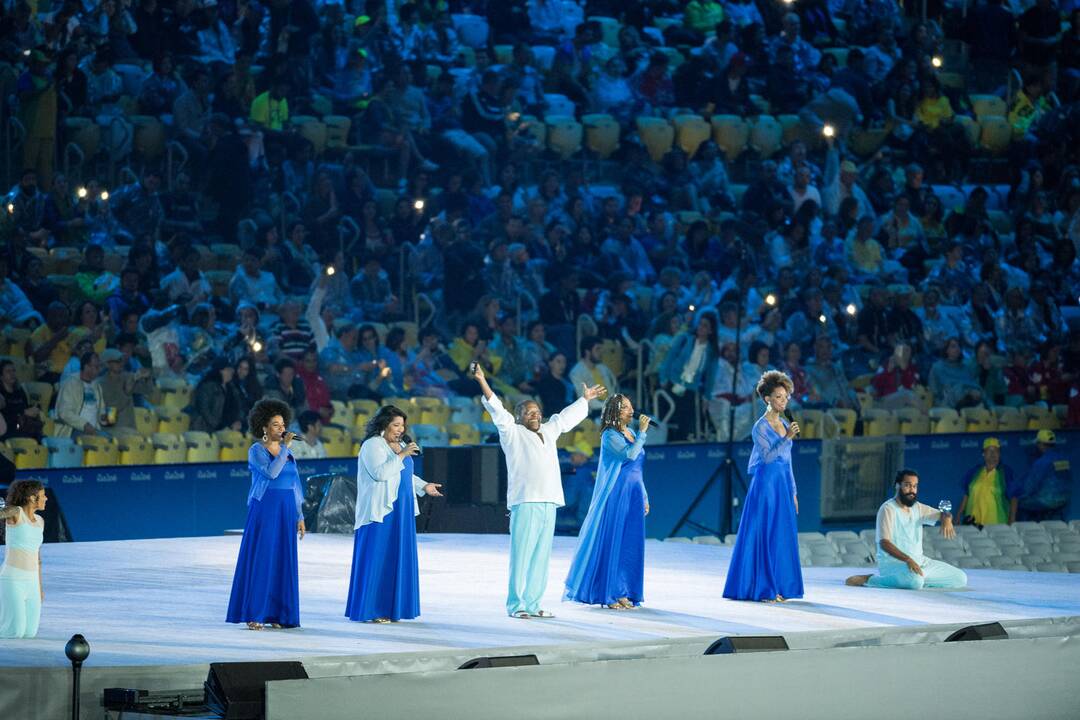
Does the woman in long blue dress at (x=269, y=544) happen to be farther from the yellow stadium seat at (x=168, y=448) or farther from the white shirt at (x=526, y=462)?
the yellow stadium seat at (x=168, y=448)

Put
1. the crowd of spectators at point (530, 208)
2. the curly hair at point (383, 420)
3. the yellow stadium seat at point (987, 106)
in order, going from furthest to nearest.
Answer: the yellow stadium seat at point (987, 106), the crowd of spectators at point (530, 208), the curly hair at point (383, 420)

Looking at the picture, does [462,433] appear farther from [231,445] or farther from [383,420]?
[383,420]

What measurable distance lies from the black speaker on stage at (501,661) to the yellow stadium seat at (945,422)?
1256cm

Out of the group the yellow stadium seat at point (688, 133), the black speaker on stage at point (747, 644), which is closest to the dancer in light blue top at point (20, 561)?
the black speaker on stage at point (747, 644)

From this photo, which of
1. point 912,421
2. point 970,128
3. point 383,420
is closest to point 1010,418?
point 912,421

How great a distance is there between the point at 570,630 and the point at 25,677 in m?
3.12

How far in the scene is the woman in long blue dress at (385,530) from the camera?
32.0ft

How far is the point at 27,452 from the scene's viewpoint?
568 inches

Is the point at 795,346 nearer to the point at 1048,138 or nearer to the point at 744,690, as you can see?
the point at 1048,138

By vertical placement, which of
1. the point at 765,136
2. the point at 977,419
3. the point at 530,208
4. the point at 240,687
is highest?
the point at 765,136

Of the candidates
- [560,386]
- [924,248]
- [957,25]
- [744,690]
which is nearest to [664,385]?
[560,386]

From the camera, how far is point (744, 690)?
26.9 ft

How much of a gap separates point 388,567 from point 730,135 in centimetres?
1214

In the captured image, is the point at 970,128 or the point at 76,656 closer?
the point at 76,656
